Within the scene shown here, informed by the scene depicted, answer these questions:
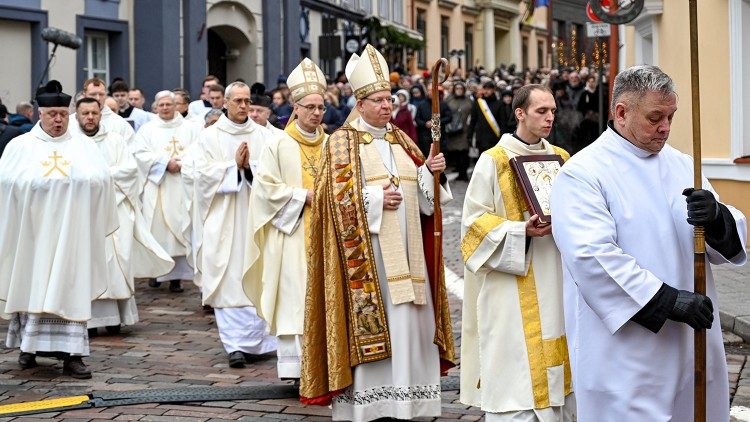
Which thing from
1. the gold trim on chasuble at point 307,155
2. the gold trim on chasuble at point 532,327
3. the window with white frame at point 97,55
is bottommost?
the gold trim on chasuble at point 532,327

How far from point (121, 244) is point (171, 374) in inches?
102

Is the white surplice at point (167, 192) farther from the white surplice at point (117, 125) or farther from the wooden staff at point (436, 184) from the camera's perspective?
the wooden staff at point (436, 184)

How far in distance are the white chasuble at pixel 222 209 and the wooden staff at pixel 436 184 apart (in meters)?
2.86

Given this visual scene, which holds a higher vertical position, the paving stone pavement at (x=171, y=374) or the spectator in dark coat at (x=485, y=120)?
the spectator in dark coat at (x=485, y=120)

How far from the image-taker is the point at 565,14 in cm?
6244

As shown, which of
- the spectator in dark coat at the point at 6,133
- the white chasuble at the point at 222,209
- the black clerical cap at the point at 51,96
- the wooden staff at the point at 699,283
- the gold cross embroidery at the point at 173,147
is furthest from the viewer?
the gold cross embroidery at the point at 173,147

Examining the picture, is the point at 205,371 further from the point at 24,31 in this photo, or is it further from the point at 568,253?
the point at 24,31

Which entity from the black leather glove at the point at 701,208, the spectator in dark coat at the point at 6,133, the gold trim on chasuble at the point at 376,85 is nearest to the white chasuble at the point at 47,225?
the gold trim on chasuble at the point at 376,85

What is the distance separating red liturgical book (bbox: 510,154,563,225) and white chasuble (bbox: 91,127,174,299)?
4.76 meters

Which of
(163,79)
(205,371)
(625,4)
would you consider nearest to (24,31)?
(163,79)

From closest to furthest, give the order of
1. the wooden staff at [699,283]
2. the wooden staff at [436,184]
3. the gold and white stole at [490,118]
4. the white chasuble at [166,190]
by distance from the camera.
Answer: the wooden staff at [699,283] → the wooden staff at [436,184] → the white chasuble at [166,190] → the gold and white stole at [490,118]

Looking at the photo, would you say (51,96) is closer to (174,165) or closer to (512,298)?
(512,298)

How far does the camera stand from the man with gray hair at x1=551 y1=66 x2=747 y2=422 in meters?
4.49

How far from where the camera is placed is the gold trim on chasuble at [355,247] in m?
7.28
